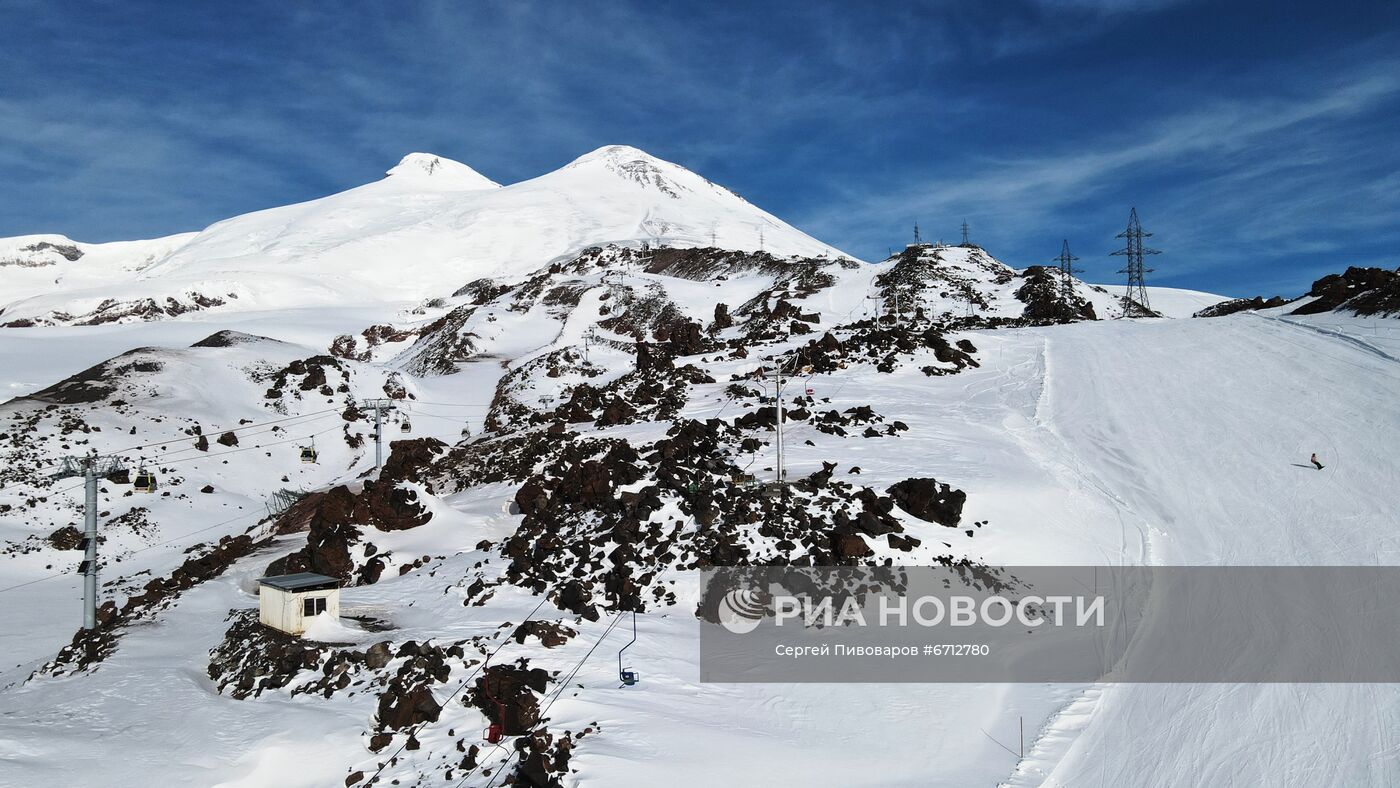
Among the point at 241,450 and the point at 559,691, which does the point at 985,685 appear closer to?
the point at 559,691

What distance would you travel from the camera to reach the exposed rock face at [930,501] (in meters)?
25.7

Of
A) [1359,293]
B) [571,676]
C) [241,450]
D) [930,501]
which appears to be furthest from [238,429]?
[1359,293]

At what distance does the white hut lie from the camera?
21.8 metres

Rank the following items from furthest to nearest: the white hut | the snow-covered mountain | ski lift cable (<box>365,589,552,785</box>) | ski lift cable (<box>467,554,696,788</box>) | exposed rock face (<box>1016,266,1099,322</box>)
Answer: exposed rock face (<box>1016,266,1099,322</box>), the white hut, the snow-covered mountain, ski lift cable (<box>365,589,552,785</box>), ski lift cable (<box>467,554,696,788</box>)

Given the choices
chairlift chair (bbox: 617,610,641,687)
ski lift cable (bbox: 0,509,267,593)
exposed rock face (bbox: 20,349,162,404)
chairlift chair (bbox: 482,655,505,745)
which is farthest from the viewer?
exposed rock face (bbox: 20,349,162,404)

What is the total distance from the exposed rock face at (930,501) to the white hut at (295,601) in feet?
62.8

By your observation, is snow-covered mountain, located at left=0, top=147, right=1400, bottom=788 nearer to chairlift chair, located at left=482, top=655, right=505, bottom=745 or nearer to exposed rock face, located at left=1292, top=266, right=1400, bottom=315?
chairlift chair, located at left=482, top=655, right=505, bottom=745

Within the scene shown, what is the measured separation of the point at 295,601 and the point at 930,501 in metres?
20.7

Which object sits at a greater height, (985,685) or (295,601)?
(295,601)

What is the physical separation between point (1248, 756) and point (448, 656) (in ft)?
58.4

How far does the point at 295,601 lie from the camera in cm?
2175

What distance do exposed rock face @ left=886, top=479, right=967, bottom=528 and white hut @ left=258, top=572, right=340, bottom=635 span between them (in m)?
19.1

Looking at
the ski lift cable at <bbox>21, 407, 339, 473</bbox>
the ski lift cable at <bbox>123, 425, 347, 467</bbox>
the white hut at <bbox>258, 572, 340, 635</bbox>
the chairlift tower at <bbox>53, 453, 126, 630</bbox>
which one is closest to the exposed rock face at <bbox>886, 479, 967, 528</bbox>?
the white hut at <bbox>258, 572, 340, 635</bbox>

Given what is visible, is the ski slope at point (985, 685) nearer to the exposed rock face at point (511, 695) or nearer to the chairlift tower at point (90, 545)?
the exposed rock face at point (511, 695)
